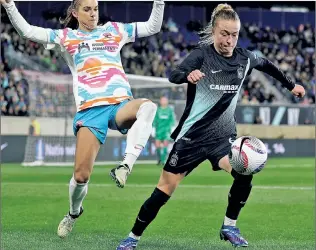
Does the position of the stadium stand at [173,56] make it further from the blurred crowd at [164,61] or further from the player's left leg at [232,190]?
the player's left leg at [232,190]

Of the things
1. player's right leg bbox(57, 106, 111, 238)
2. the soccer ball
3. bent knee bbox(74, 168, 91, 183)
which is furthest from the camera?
bent knee bbox(74, 168, 91, 183)

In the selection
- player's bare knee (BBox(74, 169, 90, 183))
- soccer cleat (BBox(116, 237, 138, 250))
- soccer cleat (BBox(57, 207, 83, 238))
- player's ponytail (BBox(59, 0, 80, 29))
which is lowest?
soccer cleat (BBox(57, 207, 83, 238))

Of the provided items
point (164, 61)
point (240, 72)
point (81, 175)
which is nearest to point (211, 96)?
point (240, 72)

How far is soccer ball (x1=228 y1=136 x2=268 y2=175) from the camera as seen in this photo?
7.62 meters

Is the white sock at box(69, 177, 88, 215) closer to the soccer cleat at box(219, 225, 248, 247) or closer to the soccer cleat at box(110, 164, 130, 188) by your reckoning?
the soccer cleat at box(110, 164, 130, 188)

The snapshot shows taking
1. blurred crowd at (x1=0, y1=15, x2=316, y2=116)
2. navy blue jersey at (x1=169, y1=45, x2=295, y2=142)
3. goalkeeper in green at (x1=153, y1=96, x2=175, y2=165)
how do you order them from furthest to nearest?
blurred crowd at (x1=0, y1=15, x2=316, y2=116) → goalkeeper in green at (x1=153, y1=96, x2=175, y2=165) → navy blue jersey at (x1=169, y1=45, x2=295, y2=142)

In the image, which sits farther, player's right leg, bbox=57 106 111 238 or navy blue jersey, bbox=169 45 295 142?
player's right leg, bbox=57 106 111 238

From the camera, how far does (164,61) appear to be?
3791 cm

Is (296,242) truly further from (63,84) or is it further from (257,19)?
(257,19)

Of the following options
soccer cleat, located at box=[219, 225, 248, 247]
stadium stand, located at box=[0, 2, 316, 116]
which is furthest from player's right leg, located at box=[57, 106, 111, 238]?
stadium stand, located at box=[0, 2, 316, 116]

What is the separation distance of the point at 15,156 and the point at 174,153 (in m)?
20.0

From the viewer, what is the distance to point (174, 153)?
7.90 meters

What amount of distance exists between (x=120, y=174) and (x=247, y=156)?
47.8 inches

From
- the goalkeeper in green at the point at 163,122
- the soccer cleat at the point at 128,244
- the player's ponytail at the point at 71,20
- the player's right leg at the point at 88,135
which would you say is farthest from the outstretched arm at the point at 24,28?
the goalkeeper in green at the point at 163,122
